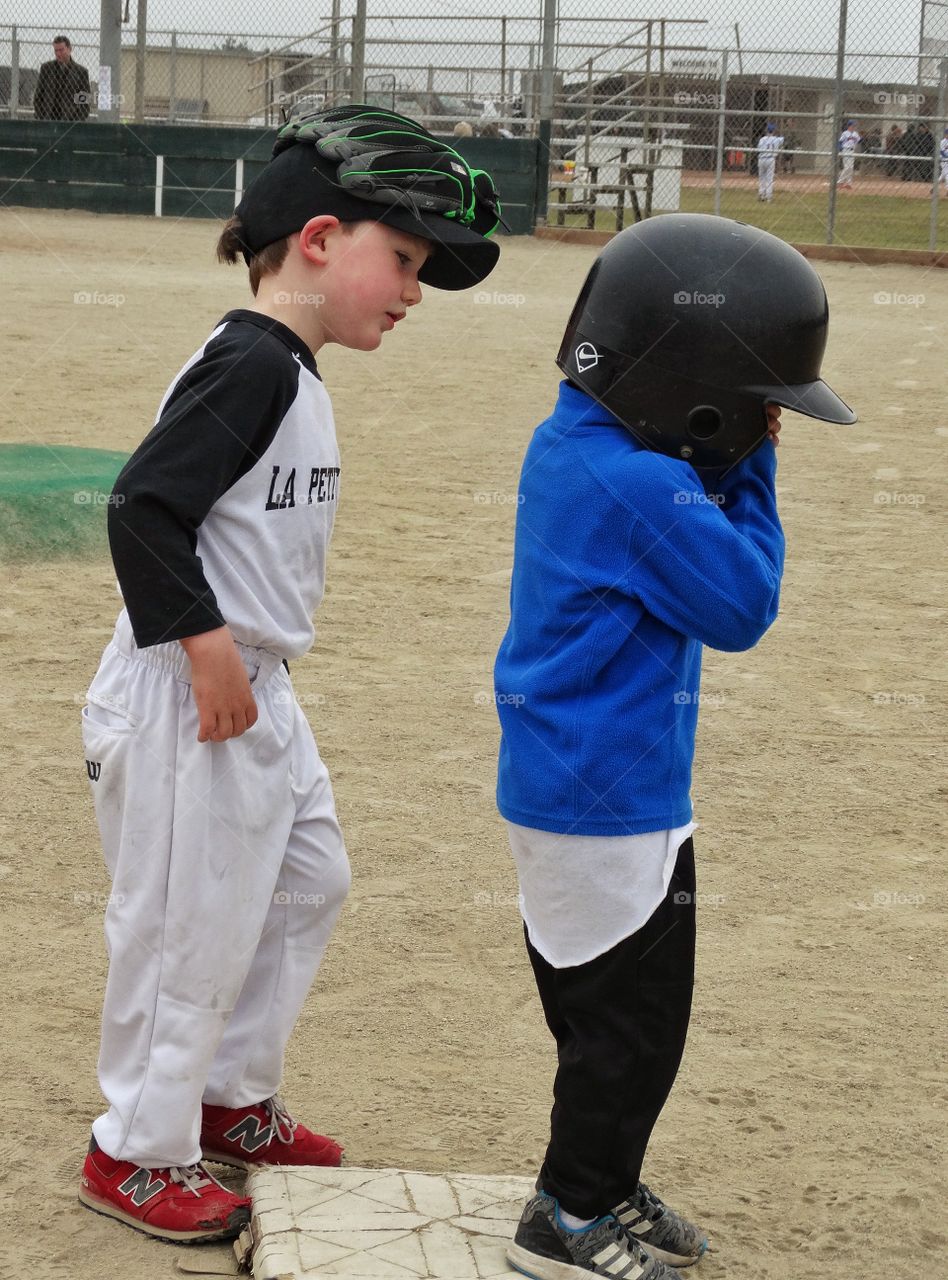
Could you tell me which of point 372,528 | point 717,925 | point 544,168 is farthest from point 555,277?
point 717,925

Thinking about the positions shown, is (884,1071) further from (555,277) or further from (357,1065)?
(555,277)

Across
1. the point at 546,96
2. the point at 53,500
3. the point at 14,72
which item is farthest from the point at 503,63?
the point at 53,500

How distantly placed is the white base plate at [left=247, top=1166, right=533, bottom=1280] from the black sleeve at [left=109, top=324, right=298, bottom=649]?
2.72 feet

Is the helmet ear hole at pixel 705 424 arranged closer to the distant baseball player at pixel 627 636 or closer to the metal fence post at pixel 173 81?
the distant baseball player at pixel 627 636

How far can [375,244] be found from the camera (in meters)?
2.19

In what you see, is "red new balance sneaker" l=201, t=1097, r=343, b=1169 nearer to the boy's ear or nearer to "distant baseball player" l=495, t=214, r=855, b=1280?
"distant baseball player" l=495, t=214, r=855, b=1280

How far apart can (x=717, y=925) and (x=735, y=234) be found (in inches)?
66.1

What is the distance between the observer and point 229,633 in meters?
2.07

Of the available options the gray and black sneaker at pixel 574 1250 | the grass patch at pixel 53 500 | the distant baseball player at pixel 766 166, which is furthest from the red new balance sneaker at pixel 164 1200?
the distant baseball player at pixel 766 166

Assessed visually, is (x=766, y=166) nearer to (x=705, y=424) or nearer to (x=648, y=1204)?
(x=705, y=424)

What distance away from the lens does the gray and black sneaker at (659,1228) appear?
86.1 inches

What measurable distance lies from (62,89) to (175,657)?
58.9 ft

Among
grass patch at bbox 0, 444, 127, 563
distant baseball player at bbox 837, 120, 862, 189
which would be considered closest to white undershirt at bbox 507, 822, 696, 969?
grass patch at bbox 0, 444, 127, 563

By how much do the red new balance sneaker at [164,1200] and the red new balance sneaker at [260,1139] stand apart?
117mm
